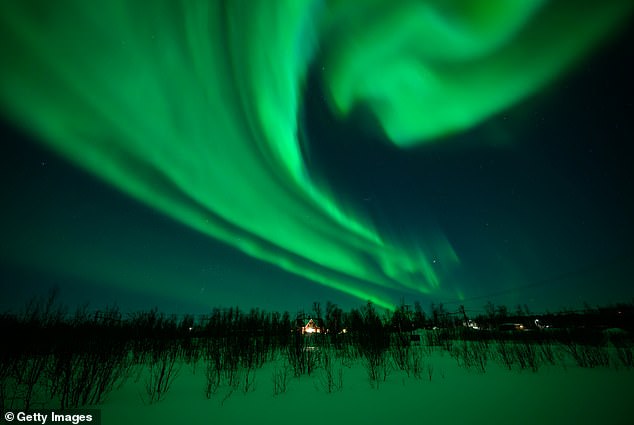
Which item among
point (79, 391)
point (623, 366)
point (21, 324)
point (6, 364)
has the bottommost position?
point (623, 366)

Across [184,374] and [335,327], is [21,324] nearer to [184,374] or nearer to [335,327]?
[184,374]

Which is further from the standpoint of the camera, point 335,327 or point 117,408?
point 335,327

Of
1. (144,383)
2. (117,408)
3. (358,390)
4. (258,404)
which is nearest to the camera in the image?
(117,408)

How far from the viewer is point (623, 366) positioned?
38.1 ft

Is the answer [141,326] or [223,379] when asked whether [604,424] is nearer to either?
[223,379]

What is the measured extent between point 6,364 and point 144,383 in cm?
385

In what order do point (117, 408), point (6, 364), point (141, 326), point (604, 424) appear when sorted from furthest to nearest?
point (141, 326), point (6, 364), point (117, 408), point (604, 424)

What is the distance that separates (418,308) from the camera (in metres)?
45.9

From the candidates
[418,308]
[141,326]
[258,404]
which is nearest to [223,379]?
[258,404]

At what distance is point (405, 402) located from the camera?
7.00 m

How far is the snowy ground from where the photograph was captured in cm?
572

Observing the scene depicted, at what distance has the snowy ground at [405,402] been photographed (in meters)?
5.72

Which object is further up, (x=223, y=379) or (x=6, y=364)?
(x=6, y=364)

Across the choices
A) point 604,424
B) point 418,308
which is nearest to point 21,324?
point 604,424
